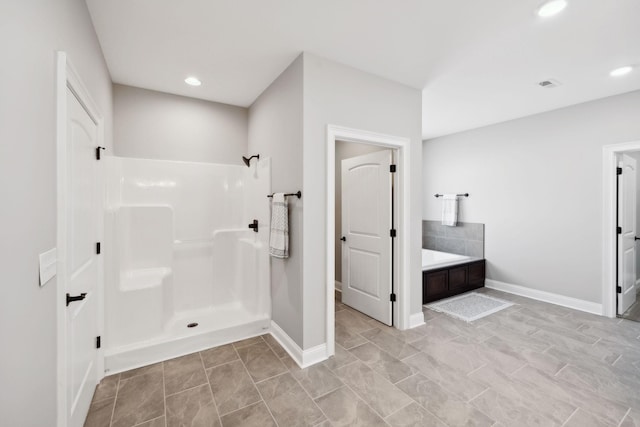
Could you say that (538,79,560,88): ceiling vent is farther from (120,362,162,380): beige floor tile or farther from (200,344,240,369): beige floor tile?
(120,362,162,380): beige floor tile

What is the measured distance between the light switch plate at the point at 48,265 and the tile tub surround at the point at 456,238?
5207 mm

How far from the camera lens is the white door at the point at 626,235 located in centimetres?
345

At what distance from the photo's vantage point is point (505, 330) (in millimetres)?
3059

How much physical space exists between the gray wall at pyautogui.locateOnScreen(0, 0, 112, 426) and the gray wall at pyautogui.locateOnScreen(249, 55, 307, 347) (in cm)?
156

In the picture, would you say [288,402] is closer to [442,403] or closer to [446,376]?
[442,403]

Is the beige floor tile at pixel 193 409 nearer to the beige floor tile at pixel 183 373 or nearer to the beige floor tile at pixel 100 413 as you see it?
the beige floor tile at pixel 183 373

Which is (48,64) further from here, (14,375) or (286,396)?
(286,396)

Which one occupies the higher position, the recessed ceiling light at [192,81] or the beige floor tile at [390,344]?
the recessed ceiling light at [192,81]

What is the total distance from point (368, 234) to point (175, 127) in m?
2.60

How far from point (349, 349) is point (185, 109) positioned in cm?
320

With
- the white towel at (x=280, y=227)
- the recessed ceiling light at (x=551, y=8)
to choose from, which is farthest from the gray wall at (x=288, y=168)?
the recessed ceiling light at (x=551, y=8)

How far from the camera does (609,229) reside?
343 cm

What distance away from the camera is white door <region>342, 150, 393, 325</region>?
10.4 ft

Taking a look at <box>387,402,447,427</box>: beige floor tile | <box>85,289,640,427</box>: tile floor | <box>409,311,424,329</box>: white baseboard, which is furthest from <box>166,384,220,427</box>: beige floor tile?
<box>409,311,424,329</box>: white baseboard
